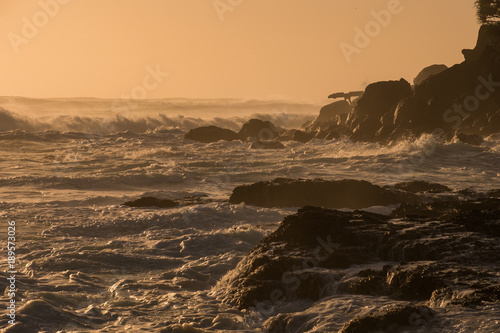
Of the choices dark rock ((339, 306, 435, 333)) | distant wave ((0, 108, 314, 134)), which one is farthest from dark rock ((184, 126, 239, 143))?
dark rock ((339, 306, 435, 333))

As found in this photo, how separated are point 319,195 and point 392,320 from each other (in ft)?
32.8

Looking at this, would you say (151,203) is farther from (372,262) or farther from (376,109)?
(376,109)

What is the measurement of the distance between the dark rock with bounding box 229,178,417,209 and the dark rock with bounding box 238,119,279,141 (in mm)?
28972

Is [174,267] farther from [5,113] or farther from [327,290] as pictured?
[5,113]

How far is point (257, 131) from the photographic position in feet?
161

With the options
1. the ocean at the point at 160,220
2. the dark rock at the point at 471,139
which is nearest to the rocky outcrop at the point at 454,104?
the ocean at the point at 160,220

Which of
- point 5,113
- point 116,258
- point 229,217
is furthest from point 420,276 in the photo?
point 5,113

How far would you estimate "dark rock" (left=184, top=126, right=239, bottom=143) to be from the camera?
44.2 metres

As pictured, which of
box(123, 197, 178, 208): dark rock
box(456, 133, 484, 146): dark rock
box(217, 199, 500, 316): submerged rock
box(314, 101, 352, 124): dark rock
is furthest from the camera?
box(314, 101, 352, 124): dark rock

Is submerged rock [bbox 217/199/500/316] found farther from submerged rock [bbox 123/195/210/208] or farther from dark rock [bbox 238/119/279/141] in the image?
dark rock [bbox 238/119/279/141]

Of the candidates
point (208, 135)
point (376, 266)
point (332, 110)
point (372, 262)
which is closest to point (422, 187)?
point (372, 262)

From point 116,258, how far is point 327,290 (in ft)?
15.0

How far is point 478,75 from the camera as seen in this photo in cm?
4112

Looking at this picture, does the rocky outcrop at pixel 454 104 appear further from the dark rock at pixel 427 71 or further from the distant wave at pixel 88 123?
the dark rock at pixel 427 71
